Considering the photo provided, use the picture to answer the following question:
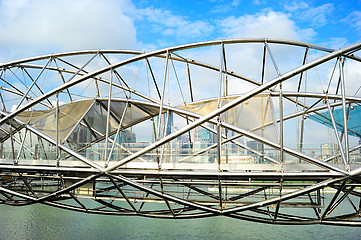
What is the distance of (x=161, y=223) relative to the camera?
123ft

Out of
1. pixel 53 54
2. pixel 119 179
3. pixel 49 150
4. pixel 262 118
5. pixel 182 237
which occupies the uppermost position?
pixel 53 54

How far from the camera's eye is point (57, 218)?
1609 inches

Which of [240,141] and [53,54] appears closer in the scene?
[53,54]

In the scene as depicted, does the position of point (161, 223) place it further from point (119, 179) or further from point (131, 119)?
point (119, 179)

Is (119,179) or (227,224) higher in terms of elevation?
(119,179)

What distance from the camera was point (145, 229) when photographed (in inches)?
1359

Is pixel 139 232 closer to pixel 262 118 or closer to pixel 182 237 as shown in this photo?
pixel 182 237

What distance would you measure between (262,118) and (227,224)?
17074 millimetres

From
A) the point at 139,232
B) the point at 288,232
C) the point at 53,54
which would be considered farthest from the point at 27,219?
the point at 288,232

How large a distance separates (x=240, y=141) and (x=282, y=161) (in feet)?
57.3

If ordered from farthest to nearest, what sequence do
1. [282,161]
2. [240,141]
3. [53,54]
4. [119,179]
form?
1. [240,141]
2. [53,54]
3. [119,179]
4. [282,161]

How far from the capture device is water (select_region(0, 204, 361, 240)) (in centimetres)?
3169

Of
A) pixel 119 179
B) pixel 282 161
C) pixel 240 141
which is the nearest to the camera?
pixel 282 161

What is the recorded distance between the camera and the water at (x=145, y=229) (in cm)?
3169
